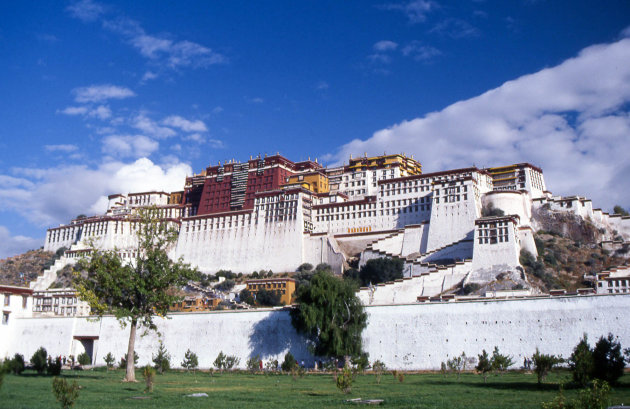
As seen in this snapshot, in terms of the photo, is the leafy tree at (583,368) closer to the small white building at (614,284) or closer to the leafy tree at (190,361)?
the leafy tree at (190,361)

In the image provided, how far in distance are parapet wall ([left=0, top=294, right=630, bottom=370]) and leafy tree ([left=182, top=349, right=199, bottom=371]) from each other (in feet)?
4.56

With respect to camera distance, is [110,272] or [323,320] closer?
[110,272]

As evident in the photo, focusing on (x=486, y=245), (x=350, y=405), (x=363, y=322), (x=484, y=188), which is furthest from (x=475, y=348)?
(x=484, y=188)

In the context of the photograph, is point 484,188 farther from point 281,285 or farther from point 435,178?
point 281,285

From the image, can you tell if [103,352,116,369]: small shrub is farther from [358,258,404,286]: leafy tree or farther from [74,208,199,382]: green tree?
[358,258,404,286]: leafy tree

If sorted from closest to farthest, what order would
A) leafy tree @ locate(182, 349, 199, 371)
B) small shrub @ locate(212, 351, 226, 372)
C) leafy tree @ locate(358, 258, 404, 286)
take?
small shrub @ locate(212, 351, 226, 372) < leafy tree @ locate(182, 349, 199, 371) < leafy tree @ locate(358, 258, 404, 286)

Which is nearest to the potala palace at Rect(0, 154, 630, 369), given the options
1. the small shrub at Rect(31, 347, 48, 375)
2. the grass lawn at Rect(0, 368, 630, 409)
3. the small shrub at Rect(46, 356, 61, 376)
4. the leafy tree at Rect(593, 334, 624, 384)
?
the small shrub at Rect(46, 356, 61, 376)

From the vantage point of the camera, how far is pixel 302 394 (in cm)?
2117

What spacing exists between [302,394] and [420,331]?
1541 centimetres

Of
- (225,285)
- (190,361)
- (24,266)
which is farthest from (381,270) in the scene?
(24,266)

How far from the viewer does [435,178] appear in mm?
75688

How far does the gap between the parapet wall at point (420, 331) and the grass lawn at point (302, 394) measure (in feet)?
20.0

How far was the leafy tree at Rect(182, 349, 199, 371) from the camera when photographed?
123 ft

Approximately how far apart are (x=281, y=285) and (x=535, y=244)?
26730mm
